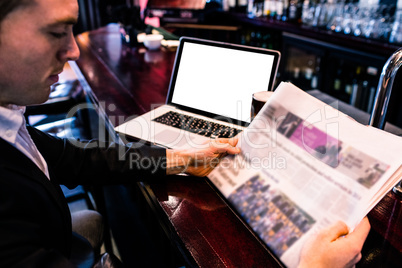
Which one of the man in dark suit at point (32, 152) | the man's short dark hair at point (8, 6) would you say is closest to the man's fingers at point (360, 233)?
the man in dark suit at point (32, 152)

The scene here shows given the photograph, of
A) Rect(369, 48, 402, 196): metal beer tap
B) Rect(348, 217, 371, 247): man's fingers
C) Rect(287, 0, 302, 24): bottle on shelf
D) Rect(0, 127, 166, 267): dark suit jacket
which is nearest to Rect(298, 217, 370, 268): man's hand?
Rect(348, 217, 371, 247): man's fingers

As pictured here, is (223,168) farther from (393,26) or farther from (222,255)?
(393,26)

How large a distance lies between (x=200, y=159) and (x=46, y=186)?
0.47 metres

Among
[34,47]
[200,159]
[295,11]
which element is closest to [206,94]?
[200,159]

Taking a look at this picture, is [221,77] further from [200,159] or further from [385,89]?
[385,89]

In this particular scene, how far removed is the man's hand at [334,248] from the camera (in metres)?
0.65

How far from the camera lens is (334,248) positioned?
66 cm

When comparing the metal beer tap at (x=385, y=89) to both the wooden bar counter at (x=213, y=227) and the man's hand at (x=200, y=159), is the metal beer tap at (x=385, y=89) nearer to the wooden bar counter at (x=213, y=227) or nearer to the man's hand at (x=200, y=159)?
the wooden bar counter at (x=213, y=227)

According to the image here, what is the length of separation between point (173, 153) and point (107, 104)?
726 mm

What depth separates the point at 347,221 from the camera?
692 millimetres

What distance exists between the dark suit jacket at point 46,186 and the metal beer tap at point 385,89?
0.68 metres

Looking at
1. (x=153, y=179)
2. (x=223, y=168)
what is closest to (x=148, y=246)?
(x=153, y=179)

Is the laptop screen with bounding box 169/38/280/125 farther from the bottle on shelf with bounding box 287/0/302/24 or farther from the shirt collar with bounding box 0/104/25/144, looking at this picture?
the bottle on shelf with bounding box 287/0/302/24

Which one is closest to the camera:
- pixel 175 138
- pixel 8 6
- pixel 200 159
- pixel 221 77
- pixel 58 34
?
pixel 8 6
